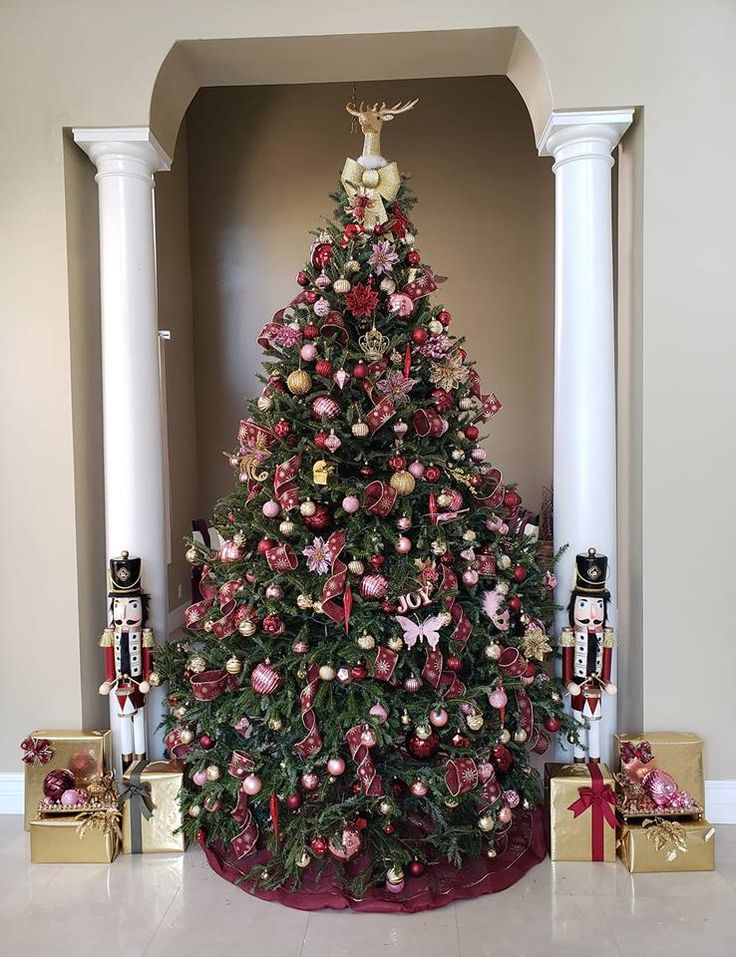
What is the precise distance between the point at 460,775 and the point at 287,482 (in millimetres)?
1118

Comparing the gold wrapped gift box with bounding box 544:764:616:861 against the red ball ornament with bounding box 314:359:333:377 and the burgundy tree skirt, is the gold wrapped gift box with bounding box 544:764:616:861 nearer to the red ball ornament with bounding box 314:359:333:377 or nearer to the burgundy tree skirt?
the burgundy tree skirt

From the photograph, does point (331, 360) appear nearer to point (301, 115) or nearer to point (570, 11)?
point (570, 11)

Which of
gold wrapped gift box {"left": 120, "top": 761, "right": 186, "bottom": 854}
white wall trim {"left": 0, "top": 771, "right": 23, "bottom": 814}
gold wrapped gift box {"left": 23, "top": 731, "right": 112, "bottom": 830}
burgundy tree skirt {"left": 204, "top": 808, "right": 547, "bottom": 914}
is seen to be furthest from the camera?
white wall trim {"left": 0, "top": 771, "right": 23, "bottom": 814}

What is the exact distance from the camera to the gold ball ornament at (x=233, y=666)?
2547 mm

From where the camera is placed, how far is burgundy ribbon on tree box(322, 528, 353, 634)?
8.07ft

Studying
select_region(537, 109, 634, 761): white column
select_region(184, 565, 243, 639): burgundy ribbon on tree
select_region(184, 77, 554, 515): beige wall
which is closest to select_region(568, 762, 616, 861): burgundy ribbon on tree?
select_region(537, 109, 634, 761): white column

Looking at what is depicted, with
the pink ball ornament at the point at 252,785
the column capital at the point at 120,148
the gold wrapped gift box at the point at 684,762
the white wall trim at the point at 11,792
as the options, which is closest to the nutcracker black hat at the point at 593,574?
the gold wrapped gift box at the point at 684,762

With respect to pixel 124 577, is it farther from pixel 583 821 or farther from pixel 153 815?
pixel 583 821

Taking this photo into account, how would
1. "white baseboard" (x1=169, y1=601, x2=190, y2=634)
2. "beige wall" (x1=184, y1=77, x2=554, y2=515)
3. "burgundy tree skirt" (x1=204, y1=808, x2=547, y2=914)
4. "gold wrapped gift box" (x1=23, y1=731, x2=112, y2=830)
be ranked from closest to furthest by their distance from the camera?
1. "burgundy tree skirt" (x1=204, y1=808, x2=547, y2=914)
2. "gold wrapped gift box" (x1=23, y1=731, x2=112, y2=830)
3. "white baseboard" (x1=169, y1=601, x2=190, y2=634)
4. "beige wall" (x1=184, y1=77, x2=554, y2=515)

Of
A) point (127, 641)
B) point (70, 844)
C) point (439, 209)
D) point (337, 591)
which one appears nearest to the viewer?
point (337, 591)

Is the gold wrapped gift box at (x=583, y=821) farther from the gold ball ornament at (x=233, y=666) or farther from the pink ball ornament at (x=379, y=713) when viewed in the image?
the gold ball ornament at (x=233, y=666)

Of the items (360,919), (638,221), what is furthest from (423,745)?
(638,221)

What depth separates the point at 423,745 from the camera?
8.21ft

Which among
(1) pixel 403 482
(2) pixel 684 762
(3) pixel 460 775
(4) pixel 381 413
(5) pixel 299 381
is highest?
(5) pixel 299 381
